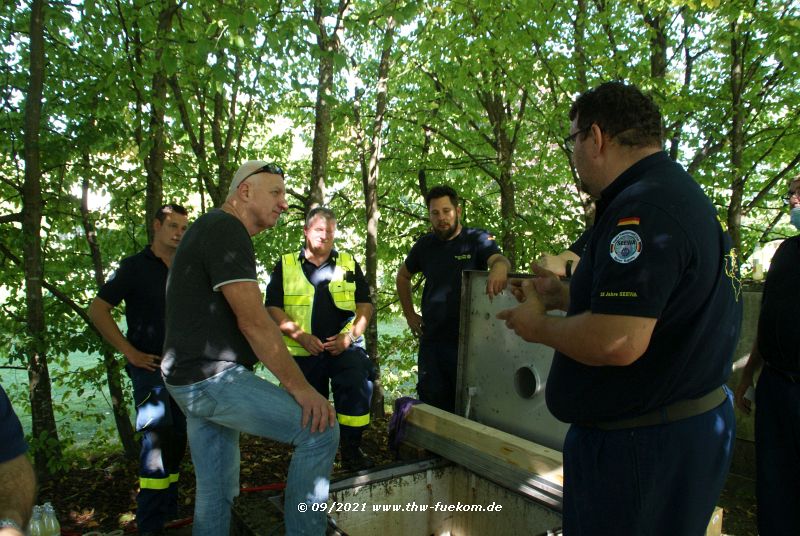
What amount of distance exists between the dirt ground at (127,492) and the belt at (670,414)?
2363 mm

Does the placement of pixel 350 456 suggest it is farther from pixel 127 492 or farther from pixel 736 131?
pixel 736 131

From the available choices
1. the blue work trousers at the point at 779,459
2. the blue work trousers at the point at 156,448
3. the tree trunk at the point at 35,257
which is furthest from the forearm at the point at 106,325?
the blue work trousers at the point at 779,459

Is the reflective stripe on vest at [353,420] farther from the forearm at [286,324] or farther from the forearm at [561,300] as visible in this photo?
the forearm at [561,300]

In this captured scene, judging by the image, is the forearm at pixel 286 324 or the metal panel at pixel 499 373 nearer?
the metal panel at pixel 499 373

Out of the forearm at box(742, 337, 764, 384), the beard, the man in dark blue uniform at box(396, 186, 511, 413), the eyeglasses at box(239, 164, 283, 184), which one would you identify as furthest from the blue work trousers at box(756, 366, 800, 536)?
the eyeglasses at box(239, 164, 283, 184)

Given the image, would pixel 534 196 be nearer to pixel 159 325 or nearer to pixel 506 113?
pixel 506 113

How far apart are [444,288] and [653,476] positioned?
9.87 ft

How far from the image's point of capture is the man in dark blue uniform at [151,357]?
3.48 m

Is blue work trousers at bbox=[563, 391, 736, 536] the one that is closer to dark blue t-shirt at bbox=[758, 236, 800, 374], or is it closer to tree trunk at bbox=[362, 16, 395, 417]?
dark blue t-shirt at bbox=[758, 236, 800, 374]

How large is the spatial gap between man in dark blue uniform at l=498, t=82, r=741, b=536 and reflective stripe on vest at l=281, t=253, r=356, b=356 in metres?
2.79

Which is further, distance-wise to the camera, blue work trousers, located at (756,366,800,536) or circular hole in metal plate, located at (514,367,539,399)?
circular hole in metal plate, located at (514,367,539,399)

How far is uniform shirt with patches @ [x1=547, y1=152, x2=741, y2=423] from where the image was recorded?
1.56 metres

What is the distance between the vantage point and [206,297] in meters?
2.56

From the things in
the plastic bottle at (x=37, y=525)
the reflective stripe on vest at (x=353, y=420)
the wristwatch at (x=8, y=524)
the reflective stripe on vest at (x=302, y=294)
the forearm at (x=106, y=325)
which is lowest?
the plastic bottle at (x=37, y=525)
